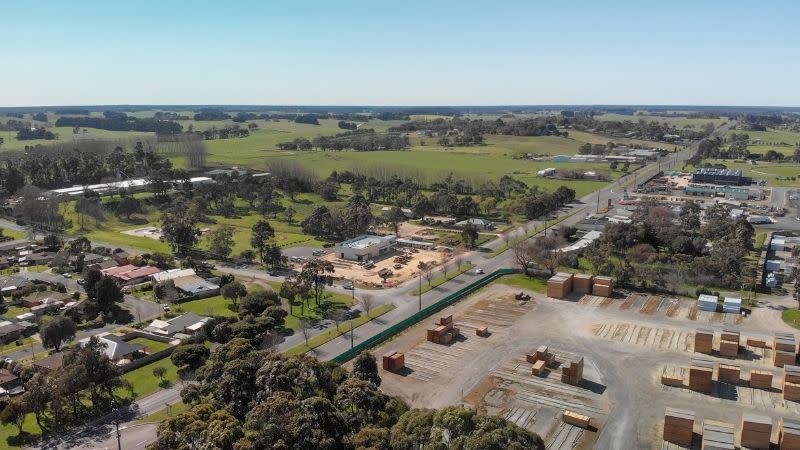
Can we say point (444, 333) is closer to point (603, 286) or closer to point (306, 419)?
point (603, 286)

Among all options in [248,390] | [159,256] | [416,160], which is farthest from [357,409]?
[416,160]

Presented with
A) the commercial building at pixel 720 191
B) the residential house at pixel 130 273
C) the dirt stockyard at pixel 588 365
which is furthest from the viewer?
the commercial building at pixel 720 191

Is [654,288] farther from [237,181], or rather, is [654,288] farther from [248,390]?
[237,181]

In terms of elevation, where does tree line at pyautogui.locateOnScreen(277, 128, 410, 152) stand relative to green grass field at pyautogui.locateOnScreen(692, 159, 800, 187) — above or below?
above

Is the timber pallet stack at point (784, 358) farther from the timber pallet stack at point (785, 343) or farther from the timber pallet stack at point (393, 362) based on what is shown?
the timber pallet stack at point (393, 362)

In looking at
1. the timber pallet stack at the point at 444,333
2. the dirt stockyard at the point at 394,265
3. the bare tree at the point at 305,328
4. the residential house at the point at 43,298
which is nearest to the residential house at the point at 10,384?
the residential house at the point at 43,298


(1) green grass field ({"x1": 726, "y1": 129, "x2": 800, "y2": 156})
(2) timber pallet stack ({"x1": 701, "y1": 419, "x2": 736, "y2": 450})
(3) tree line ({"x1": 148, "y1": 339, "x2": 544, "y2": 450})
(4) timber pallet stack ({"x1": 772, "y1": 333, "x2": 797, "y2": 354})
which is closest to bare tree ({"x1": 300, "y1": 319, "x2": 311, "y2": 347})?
(3) tree line ({"x1": 148, "y1": 339, "x2": 544, "y2": 450})

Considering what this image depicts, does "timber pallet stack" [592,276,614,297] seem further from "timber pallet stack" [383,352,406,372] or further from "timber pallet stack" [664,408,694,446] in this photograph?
"timber pallet stack" [383,352,406,372]
